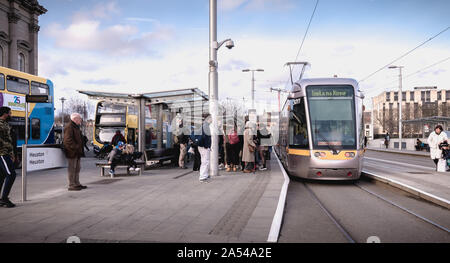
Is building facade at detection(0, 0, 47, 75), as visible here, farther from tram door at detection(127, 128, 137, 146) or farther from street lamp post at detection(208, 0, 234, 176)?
street lamp post at detection(208, 0, 234, 176)

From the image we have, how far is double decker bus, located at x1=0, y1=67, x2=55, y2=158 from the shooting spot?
48.0 ft

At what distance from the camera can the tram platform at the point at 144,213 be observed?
14.3 ft

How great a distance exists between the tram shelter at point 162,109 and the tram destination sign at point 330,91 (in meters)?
3.30

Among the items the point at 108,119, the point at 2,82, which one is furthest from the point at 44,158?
the point at 108,119

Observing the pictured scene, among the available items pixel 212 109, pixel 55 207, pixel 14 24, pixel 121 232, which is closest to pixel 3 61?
pixel 14 24

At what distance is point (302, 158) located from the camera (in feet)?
30.9

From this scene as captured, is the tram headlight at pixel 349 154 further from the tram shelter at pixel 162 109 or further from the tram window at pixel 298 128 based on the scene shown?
the tram shelter at pixel 162 109

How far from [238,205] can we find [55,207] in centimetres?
325

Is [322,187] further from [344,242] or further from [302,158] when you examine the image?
[344,242]

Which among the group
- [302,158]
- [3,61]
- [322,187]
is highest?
[3,61]

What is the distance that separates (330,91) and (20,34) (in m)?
39.7

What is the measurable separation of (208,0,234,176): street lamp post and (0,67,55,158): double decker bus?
870cm
